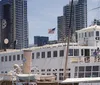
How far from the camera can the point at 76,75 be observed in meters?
46.1

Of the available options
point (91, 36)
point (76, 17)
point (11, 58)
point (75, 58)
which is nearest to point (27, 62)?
point (75, 58)

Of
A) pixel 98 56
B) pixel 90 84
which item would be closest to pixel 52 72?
pixel 98 56

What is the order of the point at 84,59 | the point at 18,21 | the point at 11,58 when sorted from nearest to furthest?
the point at 84,59
the point at 11,58
the point at 18,21

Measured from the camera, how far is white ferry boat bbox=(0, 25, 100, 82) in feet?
150

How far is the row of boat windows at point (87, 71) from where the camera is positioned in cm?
4511

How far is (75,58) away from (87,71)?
9.47ft

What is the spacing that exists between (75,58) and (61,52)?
1948mm

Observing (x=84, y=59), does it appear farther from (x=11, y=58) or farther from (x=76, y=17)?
(x=76, y=17)

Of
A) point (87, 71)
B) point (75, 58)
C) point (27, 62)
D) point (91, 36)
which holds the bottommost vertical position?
point (87, 71)

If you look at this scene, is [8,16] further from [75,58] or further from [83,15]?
[75,58]

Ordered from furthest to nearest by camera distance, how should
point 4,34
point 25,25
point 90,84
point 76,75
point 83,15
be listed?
point 25,25 < point 83,15 < point 4,34 < point 76,75 < point 90,84

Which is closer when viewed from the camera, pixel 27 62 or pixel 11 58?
pixel 27 62

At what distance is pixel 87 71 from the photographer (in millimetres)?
45469

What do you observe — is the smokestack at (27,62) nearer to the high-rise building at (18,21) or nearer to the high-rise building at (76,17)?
the high-rise building at (76,17)
